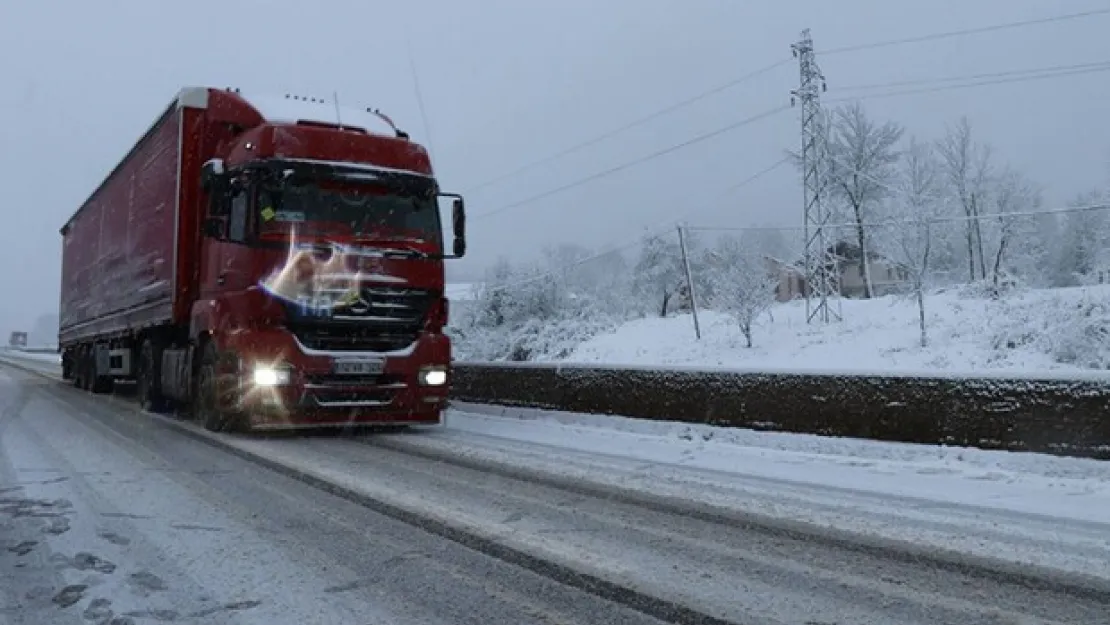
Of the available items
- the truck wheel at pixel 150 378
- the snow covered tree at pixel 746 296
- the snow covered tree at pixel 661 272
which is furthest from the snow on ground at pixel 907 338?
the snow covered tree at pixel 661 272

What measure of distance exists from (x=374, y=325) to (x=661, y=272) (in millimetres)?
61042

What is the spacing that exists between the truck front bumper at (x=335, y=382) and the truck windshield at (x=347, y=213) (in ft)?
4.13

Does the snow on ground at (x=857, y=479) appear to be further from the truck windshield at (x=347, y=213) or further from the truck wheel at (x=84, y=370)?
the truck wheel at (x=84, y=370)

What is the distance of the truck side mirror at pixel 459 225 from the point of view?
11.2m

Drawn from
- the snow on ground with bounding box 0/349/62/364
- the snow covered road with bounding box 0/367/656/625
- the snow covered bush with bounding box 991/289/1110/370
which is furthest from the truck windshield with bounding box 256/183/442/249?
the snow on ground with bounding box 0/349/62/364

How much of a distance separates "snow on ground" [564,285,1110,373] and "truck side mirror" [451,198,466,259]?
8.22m

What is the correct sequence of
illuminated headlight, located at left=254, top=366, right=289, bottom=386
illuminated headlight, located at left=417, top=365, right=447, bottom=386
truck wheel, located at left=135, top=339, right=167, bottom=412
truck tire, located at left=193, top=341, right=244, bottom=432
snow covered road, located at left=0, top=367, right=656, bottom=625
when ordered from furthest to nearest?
truck wheel, located at left=135, top=339, right=167, bottom=412 < illuminated headlight, located at left=417, top=365, right=447, bottom=386 < truck tire, located at left=193, top=341, right=244, bottom=432 < illuminated headlight, located at left=254, top=366, right=289, bottom=386 < snow covered road, located at left=0, top=367, right=656, bottom=625

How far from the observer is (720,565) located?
4.66m

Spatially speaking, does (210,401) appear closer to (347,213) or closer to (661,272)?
(347,213)

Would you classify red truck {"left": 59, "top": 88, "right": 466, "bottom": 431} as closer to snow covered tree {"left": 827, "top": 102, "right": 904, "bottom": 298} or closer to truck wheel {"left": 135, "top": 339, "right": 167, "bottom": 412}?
truck wheel {"left": 135, "top": 339, "right": 167, "bottom": 412}

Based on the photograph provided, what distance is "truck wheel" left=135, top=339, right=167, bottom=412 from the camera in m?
13.9

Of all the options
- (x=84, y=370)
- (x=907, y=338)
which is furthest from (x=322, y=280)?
(x=907, y=338)

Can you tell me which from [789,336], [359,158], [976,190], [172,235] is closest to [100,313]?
[172,235]

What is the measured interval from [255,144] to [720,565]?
26.5 ft
